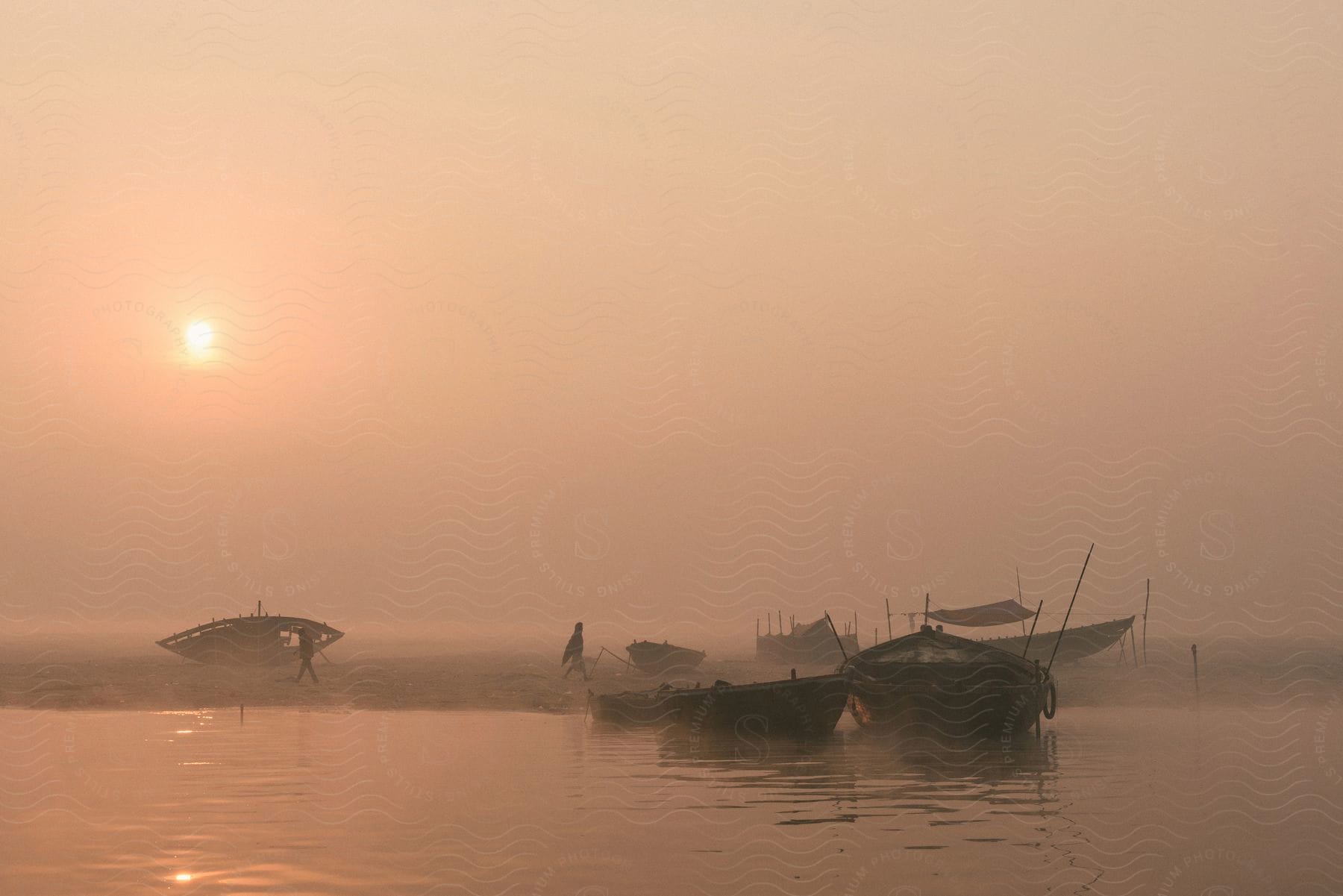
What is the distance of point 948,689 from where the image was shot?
90.8ft

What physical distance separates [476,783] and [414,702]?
21122 mm

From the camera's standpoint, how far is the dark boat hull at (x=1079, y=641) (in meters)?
62.2

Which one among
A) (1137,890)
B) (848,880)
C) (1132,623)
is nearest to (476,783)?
(848,880)

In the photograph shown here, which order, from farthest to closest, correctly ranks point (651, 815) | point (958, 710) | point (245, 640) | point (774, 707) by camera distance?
point (245, 640)
point (958, 710)
point (774, 707)
point (651, 815)

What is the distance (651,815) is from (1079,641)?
164ft

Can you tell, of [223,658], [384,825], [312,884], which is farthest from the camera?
[223,658]

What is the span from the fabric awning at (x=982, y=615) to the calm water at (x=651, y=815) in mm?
29979

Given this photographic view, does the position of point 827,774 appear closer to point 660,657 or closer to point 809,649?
point 660,657

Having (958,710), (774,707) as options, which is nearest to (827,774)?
(774,707)

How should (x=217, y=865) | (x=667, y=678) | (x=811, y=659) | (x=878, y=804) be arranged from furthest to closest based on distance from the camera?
(x=811, y=659) → (x=667, y=678) → (x=878, y=804) → (x=217, y=865)

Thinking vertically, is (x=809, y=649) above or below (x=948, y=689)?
below

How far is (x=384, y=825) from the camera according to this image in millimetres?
16562

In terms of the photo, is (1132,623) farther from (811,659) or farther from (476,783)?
(476,783)

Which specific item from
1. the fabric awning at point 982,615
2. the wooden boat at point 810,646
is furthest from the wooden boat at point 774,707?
the wooden boat at point 810,646
